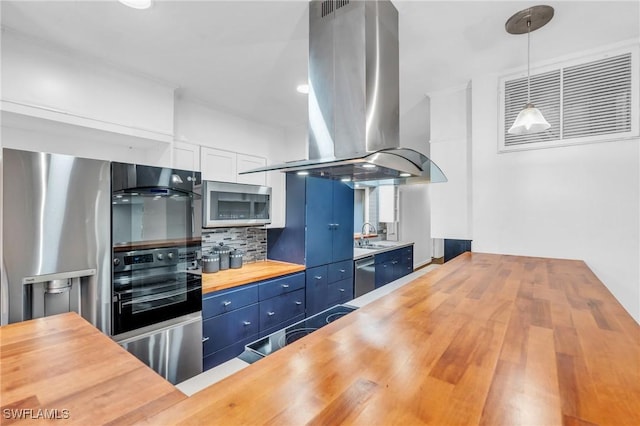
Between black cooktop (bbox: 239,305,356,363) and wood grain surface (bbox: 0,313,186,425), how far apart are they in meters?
0.42

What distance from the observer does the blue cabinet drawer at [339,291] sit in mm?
3426

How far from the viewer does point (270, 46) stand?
Result: 185 centimetres

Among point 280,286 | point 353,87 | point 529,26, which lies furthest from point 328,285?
point 529,26

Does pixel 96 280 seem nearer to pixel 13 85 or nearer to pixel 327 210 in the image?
pixel 13 85

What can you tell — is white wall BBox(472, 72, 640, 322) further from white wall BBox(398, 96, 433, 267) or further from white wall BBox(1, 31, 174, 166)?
white wall BBox(398, 96, 433, 267)

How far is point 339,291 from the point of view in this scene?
11.7 ft

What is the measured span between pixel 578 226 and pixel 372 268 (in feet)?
8.24

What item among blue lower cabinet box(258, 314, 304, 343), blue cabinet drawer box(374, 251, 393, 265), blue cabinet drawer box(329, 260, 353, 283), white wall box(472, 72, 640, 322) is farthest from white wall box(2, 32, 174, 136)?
blue cabinet drawer box(374, 251, 393, 265)

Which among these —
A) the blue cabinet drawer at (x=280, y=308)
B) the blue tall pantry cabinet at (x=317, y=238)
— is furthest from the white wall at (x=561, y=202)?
the blue cabinet drawer at (x=280, y=308)

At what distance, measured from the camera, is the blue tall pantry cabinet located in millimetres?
3186

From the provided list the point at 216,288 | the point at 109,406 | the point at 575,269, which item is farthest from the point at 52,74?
the point at 575,269

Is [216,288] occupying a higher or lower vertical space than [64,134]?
lower

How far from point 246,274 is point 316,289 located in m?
0.88

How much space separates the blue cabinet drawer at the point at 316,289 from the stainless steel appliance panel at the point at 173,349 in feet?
4.12
